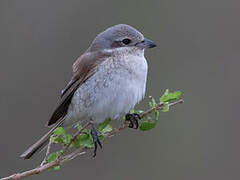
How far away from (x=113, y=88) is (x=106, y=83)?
7cm

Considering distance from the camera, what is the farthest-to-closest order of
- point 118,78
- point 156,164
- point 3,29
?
point 3,29 < point 156,164 < point 118,78

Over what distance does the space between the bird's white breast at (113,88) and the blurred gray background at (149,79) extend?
8.42ft

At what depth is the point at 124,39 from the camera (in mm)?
4227

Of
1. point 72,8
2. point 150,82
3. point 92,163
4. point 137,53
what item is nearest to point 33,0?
point 72,8

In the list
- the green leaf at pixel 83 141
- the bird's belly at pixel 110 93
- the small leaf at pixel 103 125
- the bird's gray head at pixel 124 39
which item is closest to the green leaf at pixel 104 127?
the small leaf at pixel 103 125

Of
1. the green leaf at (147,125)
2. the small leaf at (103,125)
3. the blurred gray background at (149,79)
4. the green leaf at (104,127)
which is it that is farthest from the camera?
the blurred gray background at (149,79)

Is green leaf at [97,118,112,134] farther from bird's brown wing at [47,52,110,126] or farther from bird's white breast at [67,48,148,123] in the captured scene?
bird's brown wing at [47,52,110,126]

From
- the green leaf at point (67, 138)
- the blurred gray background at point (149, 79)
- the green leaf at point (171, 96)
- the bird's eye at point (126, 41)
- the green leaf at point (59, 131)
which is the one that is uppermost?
the bird's eye at point (126, 41)

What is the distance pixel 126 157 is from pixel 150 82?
1177mm

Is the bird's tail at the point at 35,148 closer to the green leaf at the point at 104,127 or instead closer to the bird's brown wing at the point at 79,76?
the bird's brown wing at the point at 79,76

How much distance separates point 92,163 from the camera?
22.2ft

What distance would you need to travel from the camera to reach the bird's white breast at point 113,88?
4.03 m

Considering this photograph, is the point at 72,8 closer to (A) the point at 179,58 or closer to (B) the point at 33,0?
(B) the point at 33,0

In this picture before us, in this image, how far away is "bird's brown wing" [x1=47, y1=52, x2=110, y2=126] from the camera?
4.20 meters
